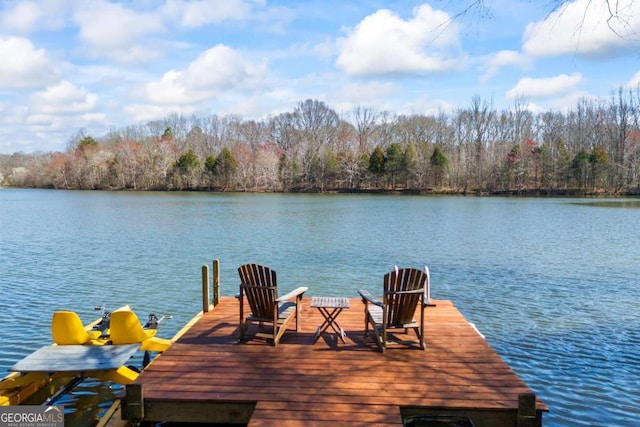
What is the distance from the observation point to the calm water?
791cm

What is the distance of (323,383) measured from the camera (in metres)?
5.09

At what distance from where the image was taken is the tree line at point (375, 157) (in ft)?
211

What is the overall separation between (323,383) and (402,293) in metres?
1.53

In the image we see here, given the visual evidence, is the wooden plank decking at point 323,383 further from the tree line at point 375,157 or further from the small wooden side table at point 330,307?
the tree line at point 375,157

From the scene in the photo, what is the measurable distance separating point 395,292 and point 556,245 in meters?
17.8

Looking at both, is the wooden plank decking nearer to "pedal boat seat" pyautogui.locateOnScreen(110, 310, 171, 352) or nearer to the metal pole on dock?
"pedal boat seat" pyautogui.locateOnScreen(110, 310, 171, 352)

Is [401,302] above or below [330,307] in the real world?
above

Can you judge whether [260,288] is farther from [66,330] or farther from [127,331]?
[66,330]

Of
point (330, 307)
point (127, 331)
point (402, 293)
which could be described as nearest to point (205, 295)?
point (127, 331)

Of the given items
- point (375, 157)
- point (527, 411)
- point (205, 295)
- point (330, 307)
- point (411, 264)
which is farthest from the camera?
point (375, 157)

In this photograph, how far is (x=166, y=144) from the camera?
274 feet

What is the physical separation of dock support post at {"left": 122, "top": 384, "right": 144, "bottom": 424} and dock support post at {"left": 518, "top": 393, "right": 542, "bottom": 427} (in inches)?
139

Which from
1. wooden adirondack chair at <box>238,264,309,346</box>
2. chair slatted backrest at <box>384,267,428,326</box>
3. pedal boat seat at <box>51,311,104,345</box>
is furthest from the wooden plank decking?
pedal boat seat at <box>51,311,104,345</box>

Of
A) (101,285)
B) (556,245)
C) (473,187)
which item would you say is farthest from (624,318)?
Result: (473,187)
